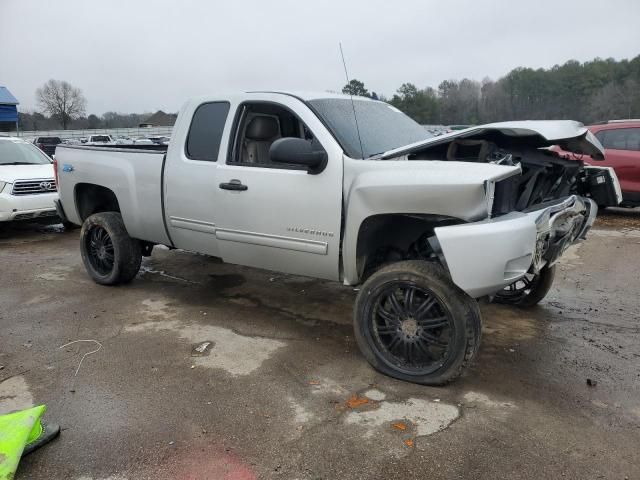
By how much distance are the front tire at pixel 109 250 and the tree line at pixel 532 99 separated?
9.63 m

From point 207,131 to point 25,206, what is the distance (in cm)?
541

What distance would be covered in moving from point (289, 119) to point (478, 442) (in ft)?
9.97

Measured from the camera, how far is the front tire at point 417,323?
318cm

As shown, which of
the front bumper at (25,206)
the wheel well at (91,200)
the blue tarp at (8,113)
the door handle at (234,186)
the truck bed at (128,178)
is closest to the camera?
the door handle at (234,186)

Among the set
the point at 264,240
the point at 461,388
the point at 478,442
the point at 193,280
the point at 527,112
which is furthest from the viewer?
the point at 527,112

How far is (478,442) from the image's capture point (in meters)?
2.77

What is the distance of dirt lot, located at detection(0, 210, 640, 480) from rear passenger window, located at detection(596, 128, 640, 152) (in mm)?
4766

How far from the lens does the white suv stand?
8289mm

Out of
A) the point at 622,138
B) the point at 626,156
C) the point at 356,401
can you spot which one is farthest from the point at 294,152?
the point at 622,138

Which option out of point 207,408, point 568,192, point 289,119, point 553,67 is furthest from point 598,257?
point 553,67

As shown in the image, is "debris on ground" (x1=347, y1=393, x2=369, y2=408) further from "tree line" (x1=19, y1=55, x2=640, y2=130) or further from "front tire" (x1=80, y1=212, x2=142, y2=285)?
"tree line" (x1=19, y1=55, x2=640, y2=130)

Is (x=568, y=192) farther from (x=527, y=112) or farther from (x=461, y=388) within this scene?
(x=527, y=112)

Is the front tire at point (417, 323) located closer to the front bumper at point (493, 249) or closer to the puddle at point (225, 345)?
the front bumper at point (493, 249)

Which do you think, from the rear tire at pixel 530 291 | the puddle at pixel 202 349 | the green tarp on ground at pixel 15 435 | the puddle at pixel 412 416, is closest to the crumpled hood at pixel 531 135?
the rear tire at pixel 530 291
